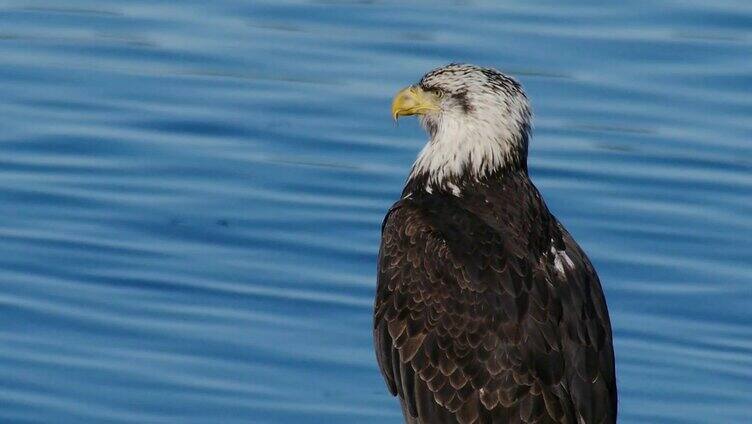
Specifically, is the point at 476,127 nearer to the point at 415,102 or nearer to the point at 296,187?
the point at 415,102

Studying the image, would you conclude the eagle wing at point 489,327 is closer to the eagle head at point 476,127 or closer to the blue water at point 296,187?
the eagle head at point 476,127

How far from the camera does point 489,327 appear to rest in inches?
389

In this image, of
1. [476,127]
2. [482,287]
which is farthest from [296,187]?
[482,287]

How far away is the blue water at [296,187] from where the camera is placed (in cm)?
1197

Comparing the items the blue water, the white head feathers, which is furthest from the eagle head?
the blue water

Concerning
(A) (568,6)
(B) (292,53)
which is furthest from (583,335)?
(A) (568,6)

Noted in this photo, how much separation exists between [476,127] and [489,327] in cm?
105

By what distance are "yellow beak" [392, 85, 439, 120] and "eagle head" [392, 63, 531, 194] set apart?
0.04 meters

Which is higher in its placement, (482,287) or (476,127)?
(476,127)

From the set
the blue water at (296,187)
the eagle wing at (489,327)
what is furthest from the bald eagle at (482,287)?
the blue water at (296,187)

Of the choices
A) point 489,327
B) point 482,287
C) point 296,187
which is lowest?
point 296,187

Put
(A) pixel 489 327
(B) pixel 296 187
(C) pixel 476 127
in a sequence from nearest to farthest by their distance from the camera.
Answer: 1. (A) pixel 489 327
2. (C) pixel 476 127
3. (B) pixel 296 187

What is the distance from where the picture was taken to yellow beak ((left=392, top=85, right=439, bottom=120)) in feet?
35.2

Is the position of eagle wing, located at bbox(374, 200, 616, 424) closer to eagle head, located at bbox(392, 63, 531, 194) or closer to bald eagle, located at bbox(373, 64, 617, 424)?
bald eagle, located at bbox(373, 64, 617, 424)
